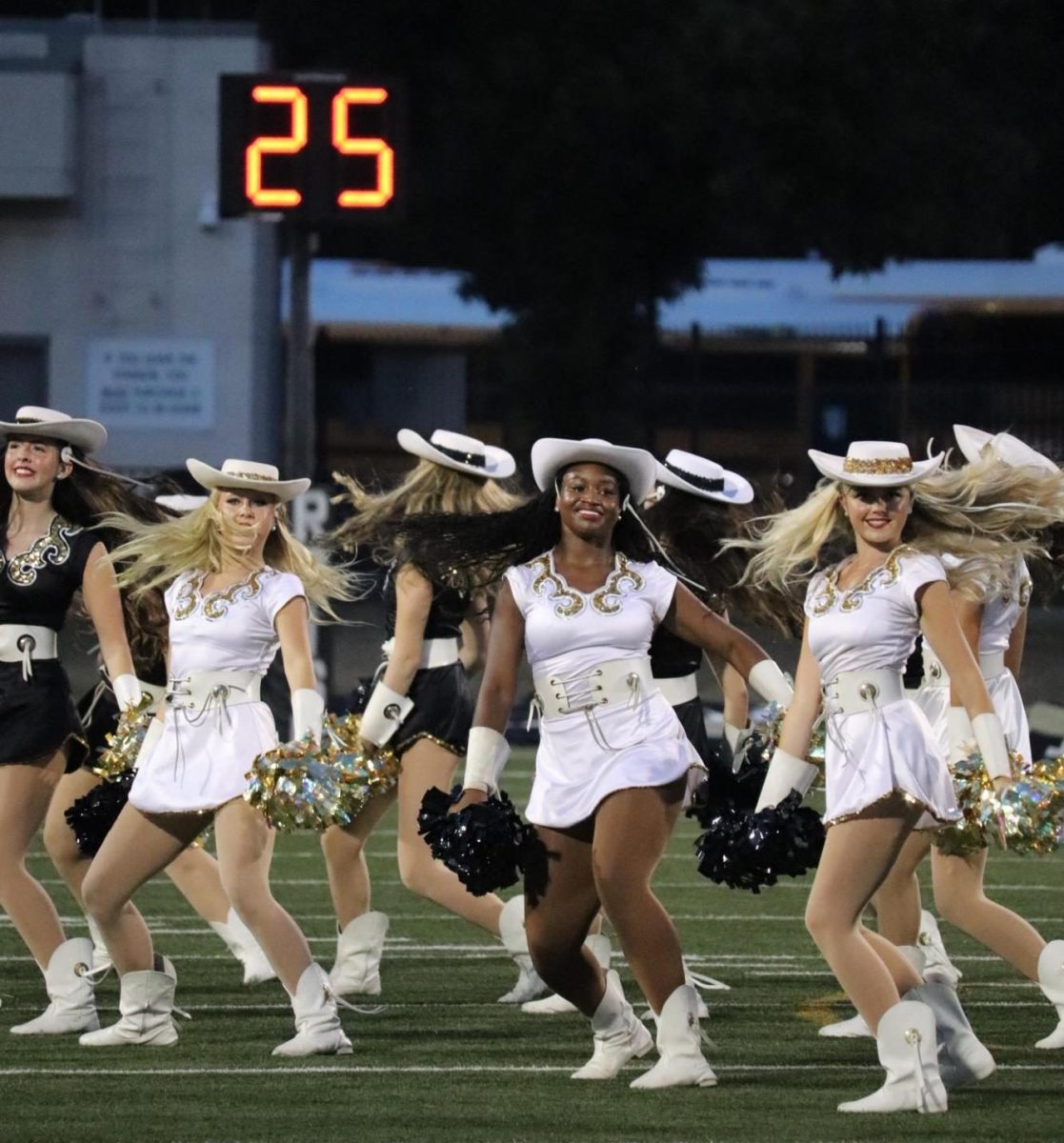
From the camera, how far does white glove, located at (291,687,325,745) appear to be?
24.3ft

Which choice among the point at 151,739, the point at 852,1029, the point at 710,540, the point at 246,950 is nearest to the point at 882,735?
the point at 852,1029

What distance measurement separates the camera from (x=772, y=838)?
656cm

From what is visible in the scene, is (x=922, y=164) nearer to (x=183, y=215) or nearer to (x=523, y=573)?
(x=183, y=215)

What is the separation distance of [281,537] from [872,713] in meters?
1.99

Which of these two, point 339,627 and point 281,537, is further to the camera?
point 339,627

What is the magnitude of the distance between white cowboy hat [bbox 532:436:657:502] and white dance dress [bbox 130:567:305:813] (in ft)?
3.03

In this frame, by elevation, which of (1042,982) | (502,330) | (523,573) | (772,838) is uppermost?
(502,330)

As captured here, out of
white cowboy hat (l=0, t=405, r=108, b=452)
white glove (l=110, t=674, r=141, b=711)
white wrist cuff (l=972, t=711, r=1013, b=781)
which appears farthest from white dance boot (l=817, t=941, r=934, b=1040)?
white cowboy hat (l=0, t=405, r=108, b=452)

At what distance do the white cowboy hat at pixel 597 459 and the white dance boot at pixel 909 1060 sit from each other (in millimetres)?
1438

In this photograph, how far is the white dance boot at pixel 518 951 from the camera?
8.42 m

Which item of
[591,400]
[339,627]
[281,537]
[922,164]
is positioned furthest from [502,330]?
[281,537]

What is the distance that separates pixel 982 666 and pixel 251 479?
212 centimetres

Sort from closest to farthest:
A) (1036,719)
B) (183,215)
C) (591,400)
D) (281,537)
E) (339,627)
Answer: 1. (281,537)
2. (1036,719)
3. (339,627)
4. (183,215)
5. (591,400)

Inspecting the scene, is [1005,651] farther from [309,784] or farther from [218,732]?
[218,732]
